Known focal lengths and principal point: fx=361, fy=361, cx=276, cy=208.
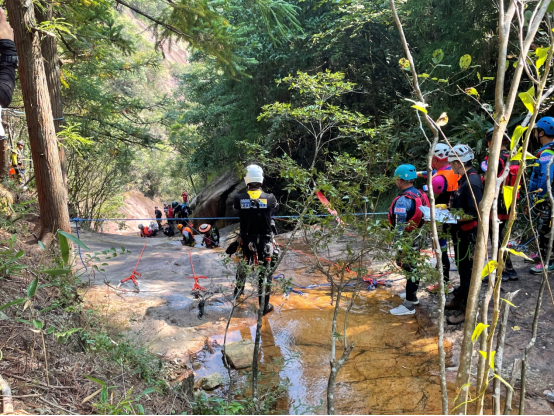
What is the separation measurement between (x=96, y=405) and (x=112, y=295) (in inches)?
124

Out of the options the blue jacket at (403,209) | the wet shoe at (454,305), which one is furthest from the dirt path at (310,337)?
the blue jacket at (403,209)

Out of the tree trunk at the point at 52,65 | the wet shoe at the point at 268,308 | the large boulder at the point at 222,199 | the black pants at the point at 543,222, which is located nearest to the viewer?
the black pants at the point at 543,222

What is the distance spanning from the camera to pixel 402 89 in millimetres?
10438

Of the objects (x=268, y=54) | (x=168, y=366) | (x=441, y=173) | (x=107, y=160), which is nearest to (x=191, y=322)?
(x=168, y=366)

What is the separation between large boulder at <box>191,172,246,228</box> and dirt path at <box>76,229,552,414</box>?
9.77m

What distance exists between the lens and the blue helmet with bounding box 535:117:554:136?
3926 millimetres

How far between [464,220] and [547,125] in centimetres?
144

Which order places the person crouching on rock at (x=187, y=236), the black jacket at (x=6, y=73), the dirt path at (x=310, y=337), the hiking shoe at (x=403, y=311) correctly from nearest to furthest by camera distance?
the black jacket at (x=6, y=73), the dirt path at (x=310, y=337), the hiking shoe at (x=403, y=311), the person crouching on rock at (x=187, y=236)

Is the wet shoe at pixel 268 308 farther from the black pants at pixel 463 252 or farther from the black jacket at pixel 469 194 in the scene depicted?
the black jacket at pixel 469 194

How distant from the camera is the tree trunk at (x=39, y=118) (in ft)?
14.6

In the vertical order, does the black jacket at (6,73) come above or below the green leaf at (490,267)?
above

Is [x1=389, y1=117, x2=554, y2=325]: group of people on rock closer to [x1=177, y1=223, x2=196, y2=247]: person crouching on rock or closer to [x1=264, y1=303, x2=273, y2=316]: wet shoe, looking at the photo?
[x1=264, y1=303, x2=273, y2=316]: wet shoe

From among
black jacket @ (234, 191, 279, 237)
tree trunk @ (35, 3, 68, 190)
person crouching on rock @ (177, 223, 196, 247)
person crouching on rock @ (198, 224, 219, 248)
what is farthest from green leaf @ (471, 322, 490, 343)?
person crouching on rock @ (177, 223, 196, 247)

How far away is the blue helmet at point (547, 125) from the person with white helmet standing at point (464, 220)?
2.97ft
